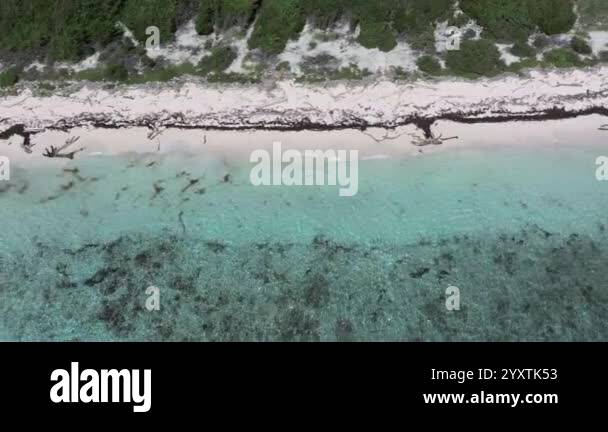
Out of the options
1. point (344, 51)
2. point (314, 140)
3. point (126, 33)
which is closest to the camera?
point (314, 140)

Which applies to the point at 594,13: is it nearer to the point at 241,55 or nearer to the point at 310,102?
the point at 310,102

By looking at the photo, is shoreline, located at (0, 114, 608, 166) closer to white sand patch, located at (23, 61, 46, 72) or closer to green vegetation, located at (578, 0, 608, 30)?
white sand patch, located at (23, 61, 46, 72)

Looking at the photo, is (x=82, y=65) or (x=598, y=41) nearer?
(x=598, y=41)

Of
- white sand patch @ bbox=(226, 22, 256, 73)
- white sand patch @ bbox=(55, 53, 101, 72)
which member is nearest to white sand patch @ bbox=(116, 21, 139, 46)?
white sand patch @ bbox=(55, 53, 101, 72)

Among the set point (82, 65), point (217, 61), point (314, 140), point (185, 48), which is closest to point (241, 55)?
point (217, 61)

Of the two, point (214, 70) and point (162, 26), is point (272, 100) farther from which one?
point (162, 26)
